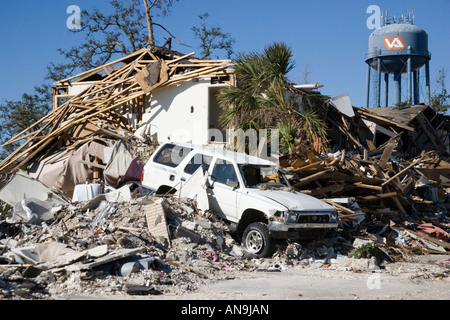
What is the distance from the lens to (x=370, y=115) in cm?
2339

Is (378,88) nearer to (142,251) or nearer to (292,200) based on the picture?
(292,200)

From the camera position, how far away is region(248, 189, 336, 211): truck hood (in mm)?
11156

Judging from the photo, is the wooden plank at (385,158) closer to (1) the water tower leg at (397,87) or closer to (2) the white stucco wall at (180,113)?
(2) the white stucco wall at (180,113)

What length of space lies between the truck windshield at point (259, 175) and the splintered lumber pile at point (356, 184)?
1.09m

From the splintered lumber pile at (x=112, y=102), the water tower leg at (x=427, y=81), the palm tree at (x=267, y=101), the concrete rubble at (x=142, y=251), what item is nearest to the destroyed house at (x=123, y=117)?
the splintered lumber pile at (x=112, y=102)

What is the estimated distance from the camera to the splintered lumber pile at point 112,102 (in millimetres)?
20375

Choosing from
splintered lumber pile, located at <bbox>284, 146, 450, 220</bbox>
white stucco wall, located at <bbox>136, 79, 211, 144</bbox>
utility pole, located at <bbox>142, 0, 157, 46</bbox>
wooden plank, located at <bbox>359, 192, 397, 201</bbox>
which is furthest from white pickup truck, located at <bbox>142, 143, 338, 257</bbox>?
utility pole, located at <bbox>142, 0, 157, 46</bbox>

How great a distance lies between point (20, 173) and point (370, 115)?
566 inches

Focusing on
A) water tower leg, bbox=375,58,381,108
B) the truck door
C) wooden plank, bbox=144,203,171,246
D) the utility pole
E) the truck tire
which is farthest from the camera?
water tower leg, bbox=375,58,381,108

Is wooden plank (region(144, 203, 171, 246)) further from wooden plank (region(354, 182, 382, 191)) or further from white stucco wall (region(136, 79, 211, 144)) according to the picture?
white stucco wall (region(136, 79, 211, 144))

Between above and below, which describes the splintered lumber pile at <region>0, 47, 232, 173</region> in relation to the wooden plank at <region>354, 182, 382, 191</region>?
above

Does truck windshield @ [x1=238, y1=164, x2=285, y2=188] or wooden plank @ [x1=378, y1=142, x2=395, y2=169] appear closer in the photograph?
truck windshield @ [x1=238, y1=164, x2=285, y2=188]

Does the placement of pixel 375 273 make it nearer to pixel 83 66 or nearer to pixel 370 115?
pixel 370 115
